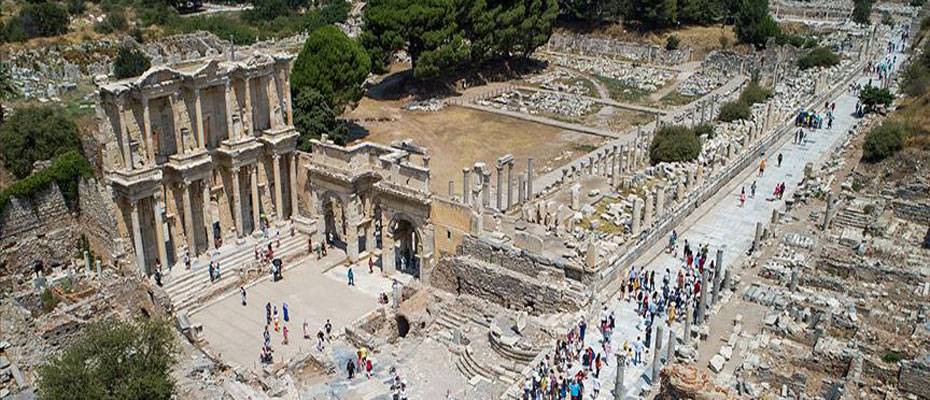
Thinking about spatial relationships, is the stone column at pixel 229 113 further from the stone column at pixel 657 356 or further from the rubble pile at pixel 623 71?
the rubble pile at pixel 623 71

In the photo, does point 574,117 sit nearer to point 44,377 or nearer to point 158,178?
point 158,178

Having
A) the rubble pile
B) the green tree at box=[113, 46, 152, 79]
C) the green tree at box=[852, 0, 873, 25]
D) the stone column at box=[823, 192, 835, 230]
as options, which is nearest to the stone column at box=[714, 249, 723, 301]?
the stone column at box=[823, 192, 835, 230]

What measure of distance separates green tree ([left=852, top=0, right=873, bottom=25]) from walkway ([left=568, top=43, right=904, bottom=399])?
38.7m

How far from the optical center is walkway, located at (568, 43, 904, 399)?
24.6 metres

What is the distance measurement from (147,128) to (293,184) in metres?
7.42

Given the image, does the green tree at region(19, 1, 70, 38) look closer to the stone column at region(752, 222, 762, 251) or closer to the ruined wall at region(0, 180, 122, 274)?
the ruined wall at region(0, 180, 122, 274)

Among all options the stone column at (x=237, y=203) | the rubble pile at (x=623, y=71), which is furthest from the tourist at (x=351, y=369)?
the rubble pile at (x=623, y=71)

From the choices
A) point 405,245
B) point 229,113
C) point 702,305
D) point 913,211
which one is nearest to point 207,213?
point 229,113

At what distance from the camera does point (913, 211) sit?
107ft

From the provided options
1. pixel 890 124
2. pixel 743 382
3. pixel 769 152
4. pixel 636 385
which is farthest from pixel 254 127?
pixel 890 124

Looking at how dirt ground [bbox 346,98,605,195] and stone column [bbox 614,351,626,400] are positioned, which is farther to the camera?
dirt ground [bbox 346,98,605,195]

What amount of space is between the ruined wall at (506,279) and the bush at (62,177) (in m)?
14.7

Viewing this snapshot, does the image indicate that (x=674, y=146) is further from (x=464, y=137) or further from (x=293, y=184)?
(x=293, y=184)

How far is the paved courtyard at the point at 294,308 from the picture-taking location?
2727 cm
